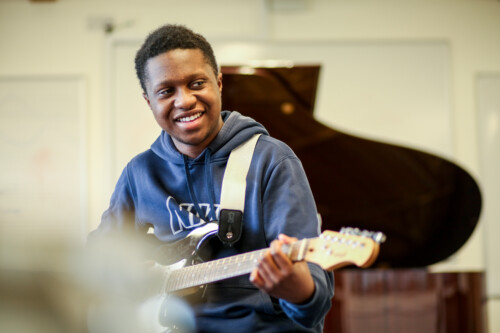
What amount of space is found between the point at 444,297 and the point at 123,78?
2.50 m

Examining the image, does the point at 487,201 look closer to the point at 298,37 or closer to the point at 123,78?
the point at 298,37

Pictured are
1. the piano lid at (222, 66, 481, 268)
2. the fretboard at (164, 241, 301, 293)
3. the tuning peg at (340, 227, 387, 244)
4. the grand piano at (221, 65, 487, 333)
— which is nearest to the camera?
the tuning peg at (340, 227, 387, 244)

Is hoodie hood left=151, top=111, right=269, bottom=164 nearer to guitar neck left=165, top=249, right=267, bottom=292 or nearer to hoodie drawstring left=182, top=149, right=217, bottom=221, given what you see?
hoodie drawstring left=182, top=149, right=217, bottom=221

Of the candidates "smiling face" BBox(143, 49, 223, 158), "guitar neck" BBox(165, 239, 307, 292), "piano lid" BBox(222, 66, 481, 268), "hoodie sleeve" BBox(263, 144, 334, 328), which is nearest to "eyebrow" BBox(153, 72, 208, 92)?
"smiling face" BBox(143, 49, 223, 158)

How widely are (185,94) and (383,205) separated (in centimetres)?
168

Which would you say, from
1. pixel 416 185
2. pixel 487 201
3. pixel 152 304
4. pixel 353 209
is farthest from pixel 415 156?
pixel 152 304

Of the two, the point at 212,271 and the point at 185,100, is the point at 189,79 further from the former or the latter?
the point at 212,271

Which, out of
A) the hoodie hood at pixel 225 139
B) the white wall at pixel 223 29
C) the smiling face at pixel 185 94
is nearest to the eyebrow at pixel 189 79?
the smiling face at pixel 185 94

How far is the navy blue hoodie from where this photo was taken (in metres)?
1.01

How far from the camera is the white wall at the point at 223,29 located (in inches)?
150

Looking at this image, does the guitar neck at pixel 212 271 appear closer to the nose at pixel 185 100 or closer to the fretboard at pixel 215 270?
the fretboard at pixel 215 270

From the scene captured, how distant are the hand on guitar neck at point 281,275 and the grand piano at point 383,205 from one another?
1263mm

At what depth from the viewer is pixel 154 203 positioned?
3.81 ft

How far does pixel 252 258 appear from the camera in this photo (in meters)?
0.93
